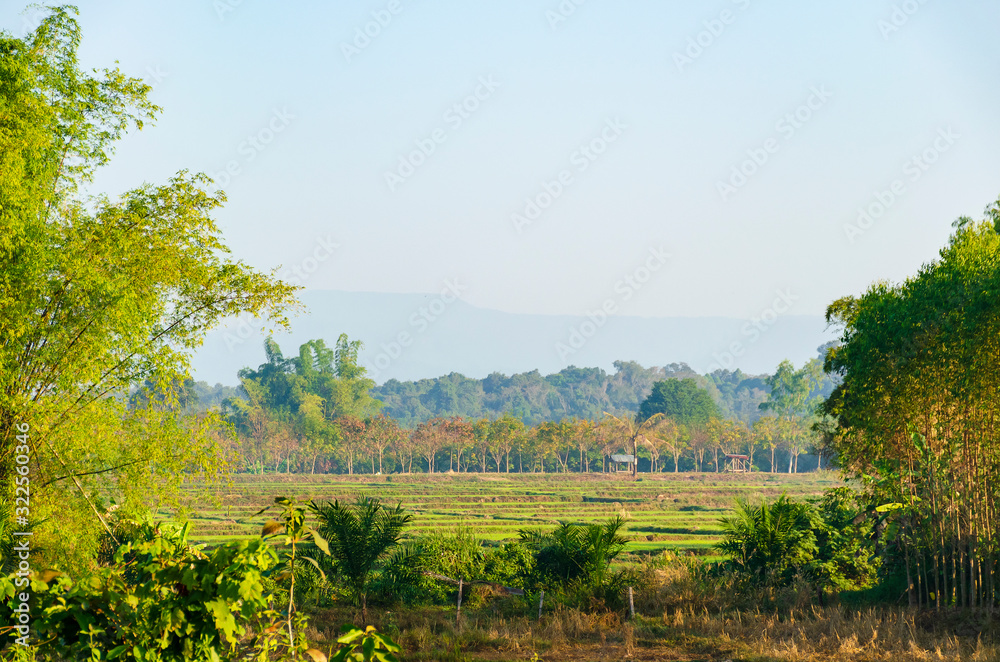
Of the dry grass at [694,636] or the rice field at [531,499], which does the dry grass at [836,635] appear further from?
the rice field at [531,499]

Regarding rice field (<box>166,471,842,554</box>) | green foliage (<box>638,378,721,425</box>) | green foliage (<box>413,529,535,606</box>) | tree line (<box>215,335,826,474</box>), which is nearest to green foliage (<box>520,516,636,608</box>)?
green foliage (<box>413,529,535,606</box>)

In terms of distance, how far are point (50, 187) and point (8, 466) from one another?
138 inches

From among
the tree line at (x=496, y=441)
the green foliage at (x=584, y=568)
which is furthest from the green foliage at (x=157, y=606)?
the tree line at (x=496, y=441)

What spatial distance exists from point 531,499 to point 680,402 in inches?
2066

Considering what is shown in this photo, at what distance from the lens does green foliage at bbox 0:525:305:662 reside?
3.31m

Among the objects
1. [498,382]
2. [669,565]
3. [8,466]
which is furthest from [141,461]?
[498,382]

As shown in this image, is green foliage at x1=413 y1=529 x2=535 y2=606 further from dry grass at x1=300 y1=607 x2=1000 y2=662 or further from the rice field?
the rice field

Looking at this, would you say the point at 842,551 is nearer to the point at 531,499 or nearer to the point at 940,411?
the point at 940,411

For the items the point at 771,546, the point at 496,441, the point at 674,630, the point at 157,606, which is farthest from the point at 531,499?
the point at 157,606

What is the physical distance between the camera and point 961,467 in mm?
11414

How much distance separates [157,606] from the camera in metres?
3.37

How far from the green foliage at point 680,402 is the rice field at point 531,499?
22.1 meters

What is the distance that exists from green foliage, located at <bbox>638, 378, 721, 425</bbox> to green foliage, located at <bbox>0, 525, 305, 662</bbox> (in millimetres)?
91549

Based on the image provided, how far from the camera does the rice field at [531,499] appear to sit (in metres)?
33.7
